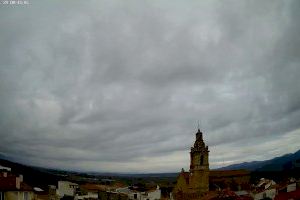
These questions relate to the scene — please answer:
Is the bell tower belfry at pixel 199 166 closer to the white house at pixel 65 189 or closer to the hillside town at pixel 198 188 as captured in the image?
the hillside town at pixel 198 188

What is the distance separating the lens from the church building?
323 ft

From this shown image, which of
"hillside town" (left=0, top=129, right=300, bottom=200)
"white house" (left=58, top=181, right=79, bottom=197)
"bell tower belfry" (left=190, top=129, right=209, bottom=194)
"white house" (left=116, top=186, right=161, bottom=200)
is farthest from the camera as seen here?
"white house" (left=116, top=186, right=161, bottom=200)

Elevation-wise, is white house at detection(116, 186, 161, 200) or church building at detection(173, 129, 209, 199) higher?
church building at detection(173, 129, 209, 199)

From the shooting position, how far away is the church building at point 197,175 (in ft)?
323

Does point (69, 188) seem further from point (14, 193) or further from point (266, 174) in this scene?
point (266, 174)

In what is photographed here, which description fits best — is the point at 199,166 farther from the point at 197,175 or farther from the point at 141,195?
the point at 141,195

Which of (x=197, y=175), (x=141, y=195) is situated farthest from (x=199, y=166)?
(x=141, y=195)

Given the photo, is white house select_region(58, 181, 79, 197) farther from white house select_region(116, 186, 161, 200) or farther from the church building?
the church building

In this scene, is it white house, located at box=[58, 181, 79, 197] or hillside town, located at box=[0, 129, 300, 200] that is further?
white house, located at box=[58, 181, 79, 197]

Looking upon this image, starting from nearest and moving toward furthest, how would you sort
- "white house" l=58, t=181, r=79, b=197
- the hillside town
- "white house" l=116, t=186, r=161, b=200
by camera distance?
the hillside town
"white house" l=58, t=181, r=79, b=197
"white house" l=116, t=186, r=161, b=200

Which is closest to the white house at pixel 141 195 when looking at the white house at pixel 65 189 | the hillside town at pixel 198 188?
the hillside town at pixel 198 188

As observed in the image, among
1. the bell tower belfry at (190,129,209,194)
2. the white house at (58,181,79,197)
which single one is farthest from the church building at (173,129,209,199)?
the white house at (58,181,79,197)

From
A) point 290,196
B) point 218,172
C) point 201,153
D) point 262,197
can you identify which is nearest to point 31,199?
point 290,196

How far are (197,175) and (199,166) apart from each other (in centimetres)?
239
